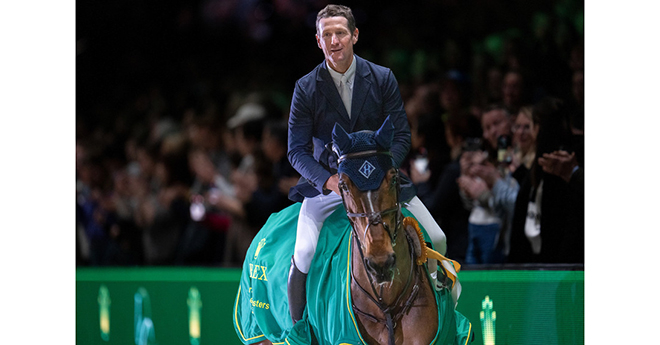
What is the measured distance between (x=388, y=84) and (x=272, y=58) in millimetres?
1936

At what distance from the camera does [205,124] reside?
5.04m

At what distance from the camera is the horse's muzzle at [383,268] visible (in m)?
2.20

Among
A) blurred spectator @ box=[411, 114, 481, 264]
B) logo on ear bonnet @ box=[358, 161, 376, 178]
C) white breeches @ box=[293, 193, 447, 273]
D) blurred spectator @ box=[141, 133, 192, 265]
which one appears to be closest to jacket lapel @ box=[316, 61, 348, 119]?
white breeches @ box=[293, 193, 447, 273]

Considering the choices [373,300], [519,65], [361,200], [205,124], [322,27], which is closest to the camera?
[361,200]

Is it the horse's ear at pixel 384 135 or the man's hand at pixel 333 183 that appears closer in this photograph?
the horse's ear at pixel 384 135

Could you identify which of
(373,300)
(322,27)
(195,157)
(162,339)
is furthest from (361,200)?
(195,157)

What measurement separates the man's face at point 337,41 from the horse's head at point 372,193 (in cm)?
61

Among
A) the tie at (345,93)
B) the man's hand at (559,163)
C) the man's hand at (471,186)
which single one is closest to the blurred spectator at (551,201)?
the man's hand at (559,163)

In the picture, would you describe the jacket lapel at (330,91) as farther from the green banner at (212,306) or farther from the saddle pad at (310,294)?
the green banner at (212,306)

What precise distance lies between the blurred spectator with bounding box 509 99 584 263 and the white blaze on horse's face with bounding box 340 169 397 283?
168 centimetres

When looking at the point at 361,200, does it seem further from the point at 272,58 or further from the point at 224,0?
the point at 224,0

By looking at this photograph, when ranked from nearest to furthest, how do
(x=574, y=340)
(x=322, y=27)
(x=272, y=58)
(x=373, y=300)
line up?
(x=373, y=300), (x=322, y=27), (x=574, y=340), (x=272, y=58)

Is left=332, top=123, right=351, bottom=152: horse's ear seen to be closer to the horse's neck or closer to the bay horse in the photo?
the bay horse

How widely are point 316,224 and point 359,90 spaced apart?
0.60 meters
